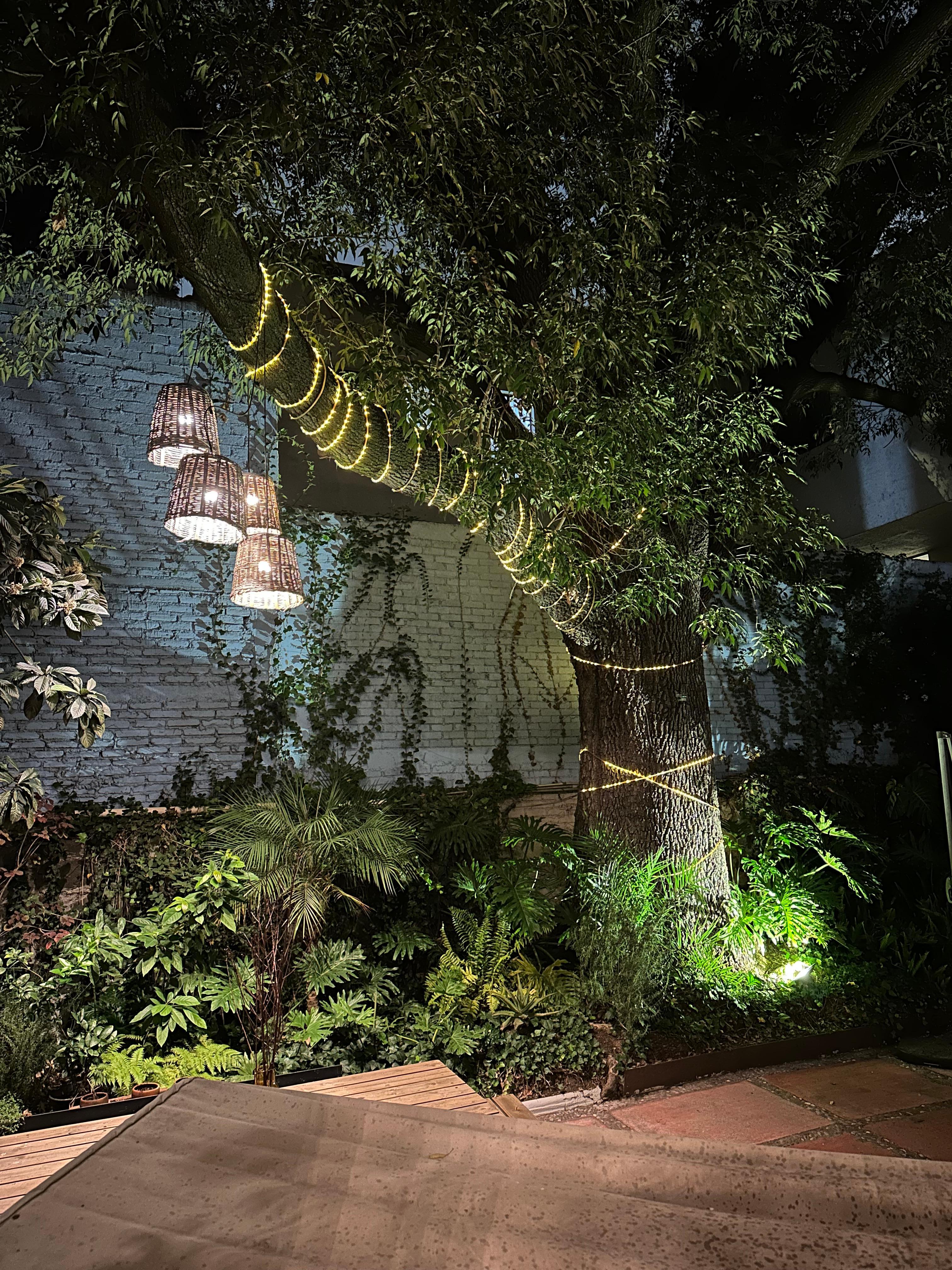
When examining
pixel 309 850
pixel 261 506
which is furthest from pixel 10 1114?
pixel 261 506

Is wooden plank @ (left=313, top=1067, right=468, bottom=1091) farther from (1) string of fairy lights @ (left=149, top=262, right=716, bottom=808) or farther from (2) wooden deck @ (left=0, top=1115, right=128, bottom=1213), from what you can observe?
(1) string of fairy lights @ (left=149, top=262, right=716, bottom=808)

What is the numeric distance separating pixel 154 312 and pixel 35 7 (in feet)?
7.78

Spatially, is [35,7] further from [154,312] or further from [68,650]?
[68,650]

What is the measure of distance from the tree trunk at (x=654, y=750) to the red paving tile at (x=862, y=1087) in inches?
38.4

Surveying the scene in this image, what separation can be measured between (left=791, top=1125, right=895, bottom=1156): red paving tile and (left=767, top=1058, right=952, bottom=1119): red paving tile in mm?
221

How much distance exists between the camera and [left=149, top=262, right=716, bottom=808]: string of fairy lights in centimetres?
348

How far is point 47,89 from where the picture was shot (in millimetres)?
4016

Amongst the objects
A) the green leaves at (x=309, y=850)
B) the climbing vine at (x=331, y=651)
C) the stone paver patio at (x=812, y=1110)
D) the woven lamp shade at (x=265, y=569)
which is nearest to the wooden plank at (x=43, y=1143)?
the green leaves at (x=309, y=850)

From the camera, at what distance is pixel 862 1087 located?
3.87 m

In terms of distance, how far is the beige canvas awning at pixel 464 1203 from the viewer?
99cm

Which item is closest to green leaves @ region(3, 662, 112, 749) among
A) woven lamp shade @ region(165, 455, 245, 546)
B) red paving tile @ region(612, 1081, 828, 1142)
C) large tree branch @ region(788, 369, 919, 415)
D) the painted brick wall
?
woven lamp shade @ region(165, 455, 245, 546)

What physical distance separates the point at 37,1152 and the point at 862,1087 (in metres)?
3.41

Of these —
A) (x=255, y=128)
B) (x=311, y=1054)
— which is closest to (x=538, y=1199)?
(x=311, y=1054)

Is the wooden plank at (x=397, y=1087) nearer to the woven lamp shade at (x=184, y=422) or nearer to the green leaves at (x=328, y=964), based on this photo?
the green leaves at (x=328, y=964)
